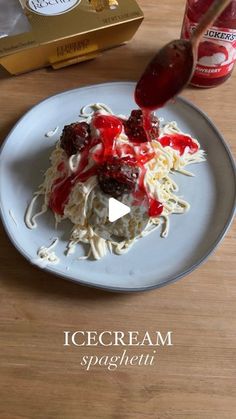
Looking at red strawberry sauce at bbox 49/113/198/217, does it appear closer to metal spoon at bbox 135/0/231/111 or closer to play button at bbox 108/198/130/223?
play button at bbox 108/198/130/223

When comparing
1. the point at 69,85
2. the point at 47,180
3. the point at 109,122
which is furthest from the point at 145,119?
the point at 69,85

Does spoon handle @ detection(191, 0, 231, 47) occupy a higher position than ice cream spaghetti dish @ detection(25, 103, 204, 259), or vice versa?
spoon handle @ detection(191, 0, 231, 47)

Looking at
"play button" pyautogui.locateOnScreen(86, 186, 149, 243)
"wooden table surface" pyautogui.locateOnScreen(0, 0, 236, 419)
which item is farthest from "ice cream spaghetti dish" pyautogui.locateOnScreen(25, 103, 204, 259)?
"wooden table surface" pyautogui.locateOnScreen(0, 0, 236, 419)

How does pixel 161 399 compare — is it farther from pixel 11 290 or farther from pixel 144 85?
pixel 144 85

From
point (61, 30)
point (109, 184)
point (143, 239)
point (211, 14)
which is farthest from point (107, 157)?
point (61, 30)

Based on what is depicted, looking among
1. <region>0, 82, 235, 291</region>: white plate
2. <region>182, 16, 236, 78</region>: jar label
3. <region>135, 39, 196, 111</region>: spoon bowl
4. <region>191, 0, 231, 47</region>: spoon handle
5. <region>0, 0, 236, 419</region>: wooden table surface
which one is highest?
<region>191, 0, 231, 47</region>: spoon handle

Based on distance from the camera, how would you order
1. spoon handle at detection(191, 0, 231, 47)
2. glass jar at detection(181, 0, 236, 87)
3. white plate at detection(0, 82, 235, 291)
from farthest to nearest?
glass jar at detection(181, 0, 236, 87), white plate at detection(0, 82, 235, 291), spoon handle at detection(191, 0, 231, 47)

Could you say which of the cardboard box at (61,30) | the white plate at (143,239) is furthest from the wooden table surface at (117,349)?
the cardboard box at (61,30)

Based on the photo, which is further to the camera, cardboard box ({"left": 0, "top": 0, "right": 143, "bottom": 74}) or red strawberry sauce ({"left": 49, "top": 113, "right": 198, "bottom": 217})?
cardboard box ({"left": 0, "top": 0, "right": 143, "bottom": 74})
